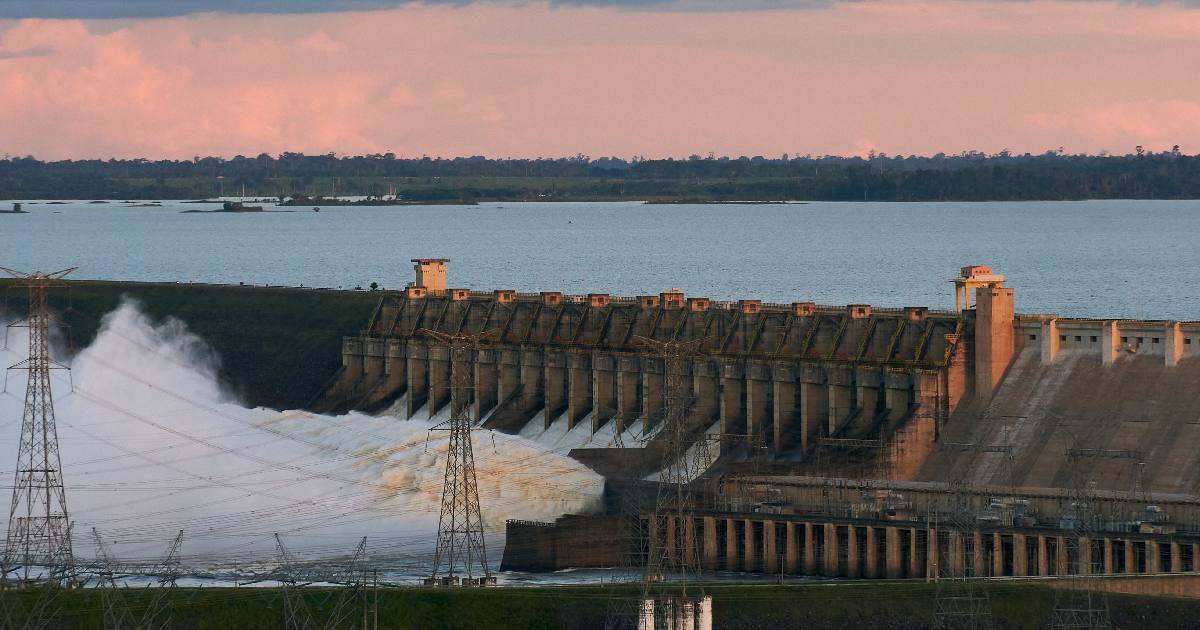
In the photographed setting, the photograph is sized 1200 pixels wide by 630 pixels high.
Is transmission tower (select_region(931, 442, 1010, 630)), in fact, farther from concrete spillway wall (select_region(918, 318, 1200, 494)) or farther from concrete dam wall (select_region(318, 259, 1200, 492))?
concrete dam wall (select_region(318, 259, 1200, 492))

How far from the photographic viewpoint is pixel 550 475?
118500 millimetres

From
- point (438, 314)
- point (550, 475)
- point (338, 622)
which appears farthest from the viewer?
point (438, 314)

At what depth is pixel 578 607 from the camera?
94.8m

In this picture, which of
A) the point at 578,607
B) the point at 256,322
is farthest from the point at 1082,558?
the point at 256,322

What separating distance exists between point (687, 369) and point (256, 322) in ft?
165

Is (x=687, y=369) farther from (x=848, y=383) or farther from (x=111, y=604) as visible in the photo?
(x=111, y=604)

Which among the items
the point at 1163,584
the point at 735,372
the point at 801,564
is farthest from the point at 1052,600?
the point at 735,372

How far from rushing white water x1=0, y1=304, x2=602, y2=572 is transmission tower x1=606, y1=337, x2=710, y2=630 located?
329 inches

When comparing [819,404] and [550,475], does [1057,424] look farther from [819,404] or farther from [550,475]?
[550,475]

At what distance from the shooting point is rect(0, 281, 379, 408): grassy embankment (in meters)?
159

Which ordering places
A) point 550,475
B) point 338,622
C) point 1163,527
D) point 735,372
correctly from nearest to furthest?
point 338,622, point 1163,527, point 550,475, point 735,372

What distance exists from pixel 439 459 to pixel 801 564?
2407 cm

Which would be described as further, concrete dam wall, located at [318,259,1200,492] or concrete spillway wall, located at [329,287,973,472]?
concrete spillway wall, located at [329,287,973,472]

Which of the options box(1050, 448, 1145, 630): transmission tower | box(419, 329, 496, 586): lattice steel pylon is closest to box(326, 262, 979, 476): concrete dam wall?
box(1050, 448, 1145, 630): transmission tower
